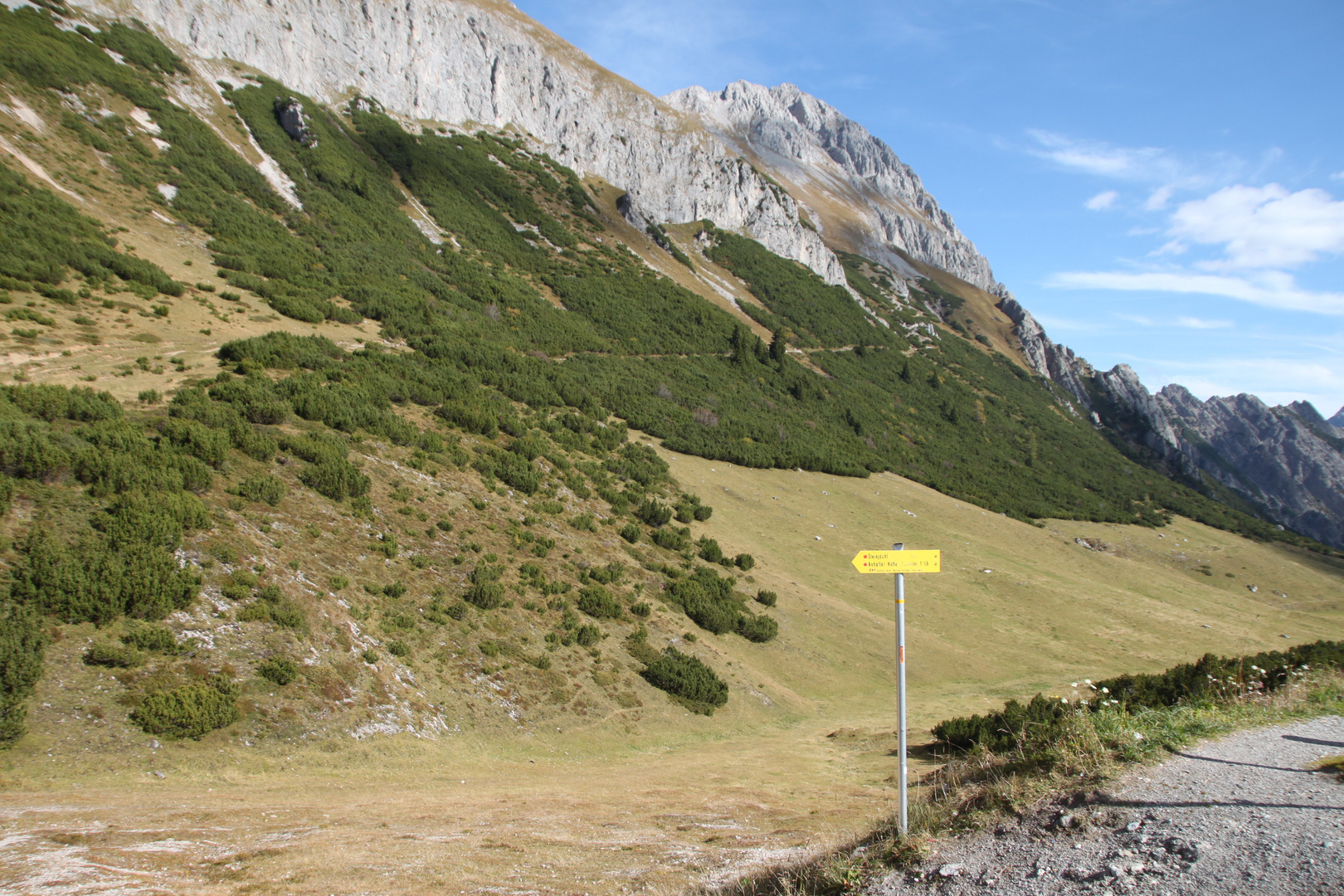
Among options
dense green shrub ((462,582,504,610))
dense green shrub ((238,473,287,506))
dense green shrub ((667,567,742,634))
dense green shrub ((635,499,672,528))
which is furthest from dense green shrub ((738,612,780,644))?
dense green shrub ((238,473,287,506))

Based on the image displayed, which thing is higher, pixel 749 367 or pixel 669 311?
pixel 669 311

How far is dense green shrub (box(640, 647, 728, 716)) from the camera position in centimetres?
1836

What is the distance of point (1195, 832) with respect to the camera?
18.0 ft

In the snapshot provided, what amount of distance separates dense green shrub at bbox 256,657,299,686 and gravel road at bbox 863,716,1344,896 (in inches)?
442

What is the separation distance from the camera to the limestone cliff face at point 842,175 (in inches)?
5719

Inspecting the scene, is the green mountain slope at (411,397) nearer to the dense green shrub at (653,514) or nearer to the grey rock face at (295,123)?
the dense green shrub at (653,514)

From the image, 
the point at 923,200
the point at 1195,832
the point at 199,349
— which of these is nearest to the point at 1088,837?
the point at 1195,832

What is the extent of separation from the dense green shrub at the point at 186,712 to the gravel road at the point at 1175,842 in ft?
35.6

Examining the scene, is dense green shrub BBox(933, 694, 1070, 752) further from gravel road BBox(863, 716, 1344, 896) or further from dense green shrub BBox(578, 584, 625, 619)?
dense green shrub BBox(578, 584, 625, 619)

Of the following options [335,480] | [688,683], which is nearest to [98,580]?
[335,480]

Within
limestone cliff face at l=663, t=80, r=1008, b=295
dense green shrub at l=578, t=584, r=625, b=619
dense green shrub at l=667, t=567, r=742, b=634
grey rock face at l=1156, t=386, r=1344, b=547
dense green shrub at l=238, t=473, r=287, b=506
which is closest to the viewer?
dense green shrub at l=238, t=473, r=287, b=506

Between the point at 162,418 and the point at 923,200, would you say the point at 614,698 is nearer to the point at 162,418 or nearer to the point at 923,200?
the point at 162,418

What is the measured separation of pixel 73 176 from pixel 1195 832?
51.0 meters

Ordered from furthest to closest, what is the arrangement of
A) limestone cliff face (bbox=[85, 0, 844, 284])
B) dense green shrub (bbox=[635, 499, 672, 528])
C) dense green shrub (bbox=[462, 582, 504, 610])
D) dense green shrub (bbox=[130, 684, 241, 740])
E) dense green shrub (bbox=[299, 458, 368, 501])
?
limestone cliff face (bbox=[85, 0, 844, 284]), dense green shrub (bbox=[635, 499, 672, 528]), dense green shrub (bbox=[299, 458, 368, 501]), dense green shrub (bbox=[462, 582, 504, 610]), dense green shrub (bbox=[130, 684, 241, 740])
